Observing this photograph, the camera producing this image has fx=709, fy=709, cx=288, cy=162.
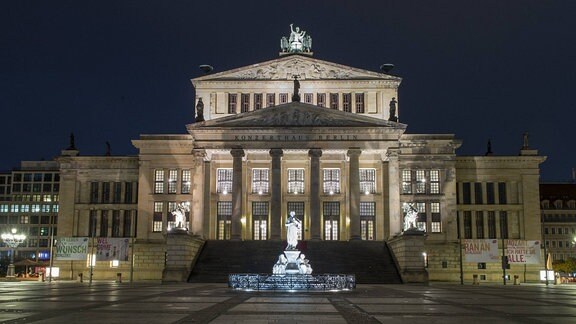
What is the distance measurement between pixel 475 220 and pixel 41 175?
3832 inches

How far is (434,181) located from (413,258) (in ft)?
73.8

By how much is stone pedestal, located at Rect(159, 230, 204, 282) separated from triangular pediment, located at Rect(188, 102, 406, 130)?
55.8 feet

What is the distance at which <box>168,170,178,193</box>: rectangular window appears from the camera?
82188 millimetres

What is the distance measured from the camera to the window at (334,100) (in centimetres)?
8406

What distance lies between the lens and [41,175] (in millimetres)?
147750

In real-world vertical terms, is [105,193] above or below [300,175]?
below

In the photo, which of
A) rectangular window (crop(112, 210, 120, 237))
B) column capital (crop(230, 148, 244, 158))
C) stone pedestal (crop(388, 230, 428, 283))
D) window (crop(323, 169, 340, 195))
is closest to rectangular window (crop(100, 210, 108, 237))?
rectangular window (crop(112, 210, 120, 237))

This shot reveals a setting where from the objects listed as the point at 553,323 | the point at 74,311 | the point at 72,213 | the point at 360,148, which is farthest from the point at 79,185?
the point at 553,323

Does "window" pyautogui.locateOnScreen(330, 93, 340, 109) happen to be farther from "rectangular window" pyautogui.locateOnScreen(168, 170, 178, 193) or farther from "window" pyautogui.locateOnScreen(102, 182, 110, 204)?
"window" pyautogui.locateOnScreen(102, 182, 110, 204)

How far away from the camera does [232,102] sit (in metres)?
85.3

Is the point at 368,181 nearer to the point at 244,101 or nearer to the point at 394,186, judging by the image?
the point at 394,186

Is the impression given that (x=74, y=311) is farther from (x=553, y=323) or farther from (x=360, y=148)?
(x=360, y=148)

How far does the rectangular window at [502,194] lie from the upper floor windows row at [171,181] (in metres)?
36.6

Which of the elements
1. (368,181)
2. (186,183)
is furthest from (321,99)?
(186,183)
